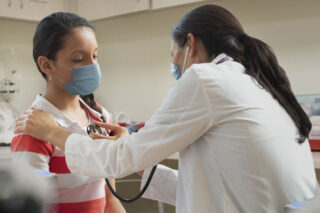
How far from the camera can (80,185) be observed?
1.18m

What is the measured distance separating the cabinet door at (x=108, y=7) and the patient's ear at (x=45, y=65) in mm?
1335

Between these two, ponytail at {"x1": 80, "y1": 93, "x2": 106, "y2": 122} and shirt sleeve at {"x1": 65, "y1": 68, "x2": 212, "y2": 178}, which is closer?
shirt sleeve at {"x1": 65, "y1": 68, "x2": 212, "y2": 178}

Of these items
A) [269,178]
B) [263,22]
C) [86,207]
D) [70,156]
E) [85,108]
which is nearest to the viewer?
[269,178]

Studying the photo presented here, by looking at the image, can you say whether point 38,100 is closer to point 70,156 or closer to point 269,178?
point 70,156

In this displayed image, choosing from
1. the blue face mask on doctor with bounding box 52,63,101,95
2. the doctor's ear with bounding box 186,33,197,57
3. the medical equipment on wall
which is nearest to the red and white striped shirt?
the blue face mask on doctor with bounding box 52,63,101,95

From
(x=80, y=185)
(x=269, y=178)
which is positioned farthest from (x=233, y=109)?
(x=80, y=185)

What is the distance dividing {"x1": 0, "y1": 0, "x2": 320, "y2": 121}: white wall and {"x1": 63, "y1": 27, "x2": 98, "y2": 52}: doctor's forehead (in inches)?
57.1

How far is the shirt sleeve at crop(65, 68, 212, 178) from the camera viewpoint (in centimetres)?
93

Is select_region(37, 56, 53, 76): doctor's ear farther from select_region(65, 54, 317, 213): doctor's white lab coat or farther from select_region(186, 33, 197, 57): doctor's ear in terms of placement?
select_region(186, 33, 197, 57): doctor's ear

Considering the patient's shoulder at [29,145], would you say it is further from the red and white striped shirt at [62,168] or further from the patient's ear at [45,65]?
the patient's ear at [45,65]

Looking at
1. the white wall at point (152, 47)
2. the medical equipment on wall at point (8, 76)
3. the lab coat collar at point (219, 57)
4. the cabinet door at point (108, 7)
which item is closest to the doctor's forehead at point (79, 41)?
the lab coat collar at point (219, 57)

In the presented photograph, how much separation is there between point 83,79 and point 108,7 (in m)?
1.49

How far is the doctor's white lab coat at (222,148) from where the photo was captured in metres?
0.90

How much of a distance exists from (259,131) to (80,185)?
0.64 meters
